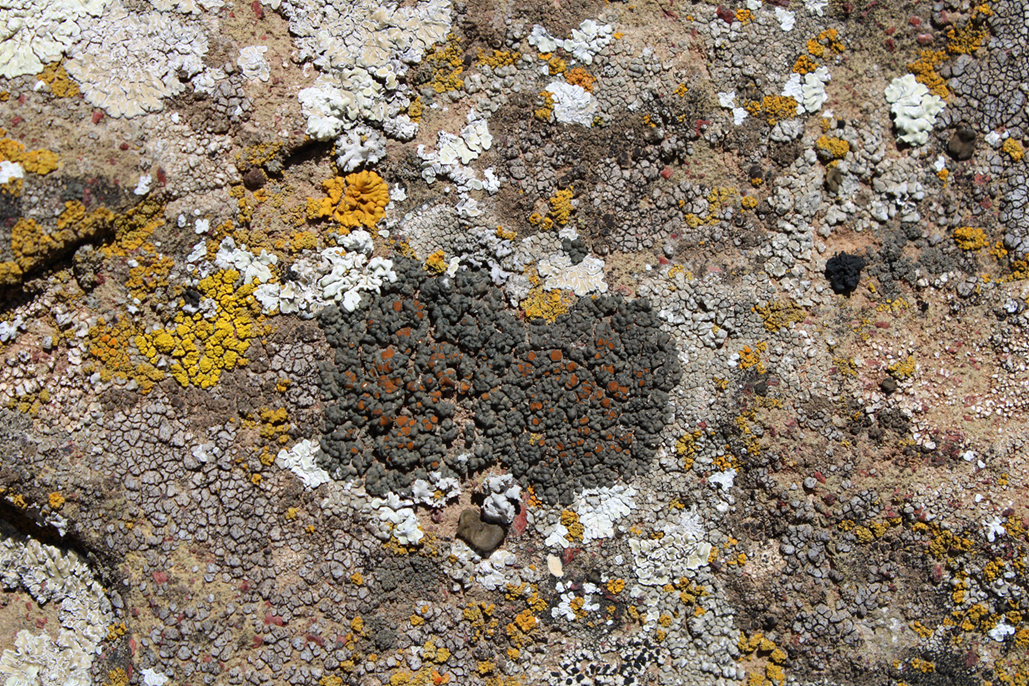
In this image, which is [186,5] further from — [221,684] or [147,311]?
[221,684]

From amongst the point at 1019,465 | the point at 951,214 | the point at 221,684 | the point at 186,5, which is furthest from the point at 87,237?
the point at 1019,465

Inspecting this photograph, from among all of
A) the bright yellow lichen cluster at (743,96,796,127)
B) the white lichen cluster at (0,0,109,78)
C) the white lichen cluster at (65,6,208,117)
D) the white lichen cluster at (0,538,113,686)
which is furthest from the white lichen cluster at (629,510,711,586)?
the white lichen cluster at (0,0,109,78)

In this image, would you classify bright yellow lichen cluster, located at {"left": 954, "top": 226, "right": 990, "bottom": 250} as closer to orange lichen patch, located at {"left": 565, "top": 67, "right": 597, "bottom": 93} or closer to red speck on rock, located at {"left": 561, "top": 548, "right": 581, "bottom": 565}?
orange lichen patch, located at {"left": 565, "top": 67, "right": 597, "bottom": 93}

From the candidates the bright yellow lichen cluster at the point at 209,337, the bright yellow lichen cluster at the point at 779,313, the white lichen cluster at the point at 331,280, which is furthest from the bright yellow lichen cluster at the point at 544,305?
the bright yellow lichen cluster at the point at 209,337

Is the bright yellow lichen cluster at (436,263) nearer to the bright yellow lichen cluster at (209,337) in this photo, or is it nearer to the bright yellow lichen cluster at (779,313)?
the bright yellow lichen cluster at (209,337)

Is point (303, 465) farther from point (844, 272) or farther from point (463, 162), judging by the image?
point (844, 272)

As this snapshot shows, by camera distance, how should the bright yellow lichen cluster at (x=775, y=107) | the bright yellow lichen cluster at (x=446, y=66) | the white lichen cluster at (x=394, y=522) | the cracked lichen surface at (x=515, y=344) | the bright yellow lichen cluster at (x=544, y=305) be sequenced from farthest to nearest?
the bright yellow lichen cluster at (x=775, y=107)
the bright yellow lichen cluster at (x=446, y=66)
the bright yellow lichen cluster at (x=544, y=305)
the white lichen cluster at (x=394, y=522)
the cracked lichen surface at (x=515, y=344)
